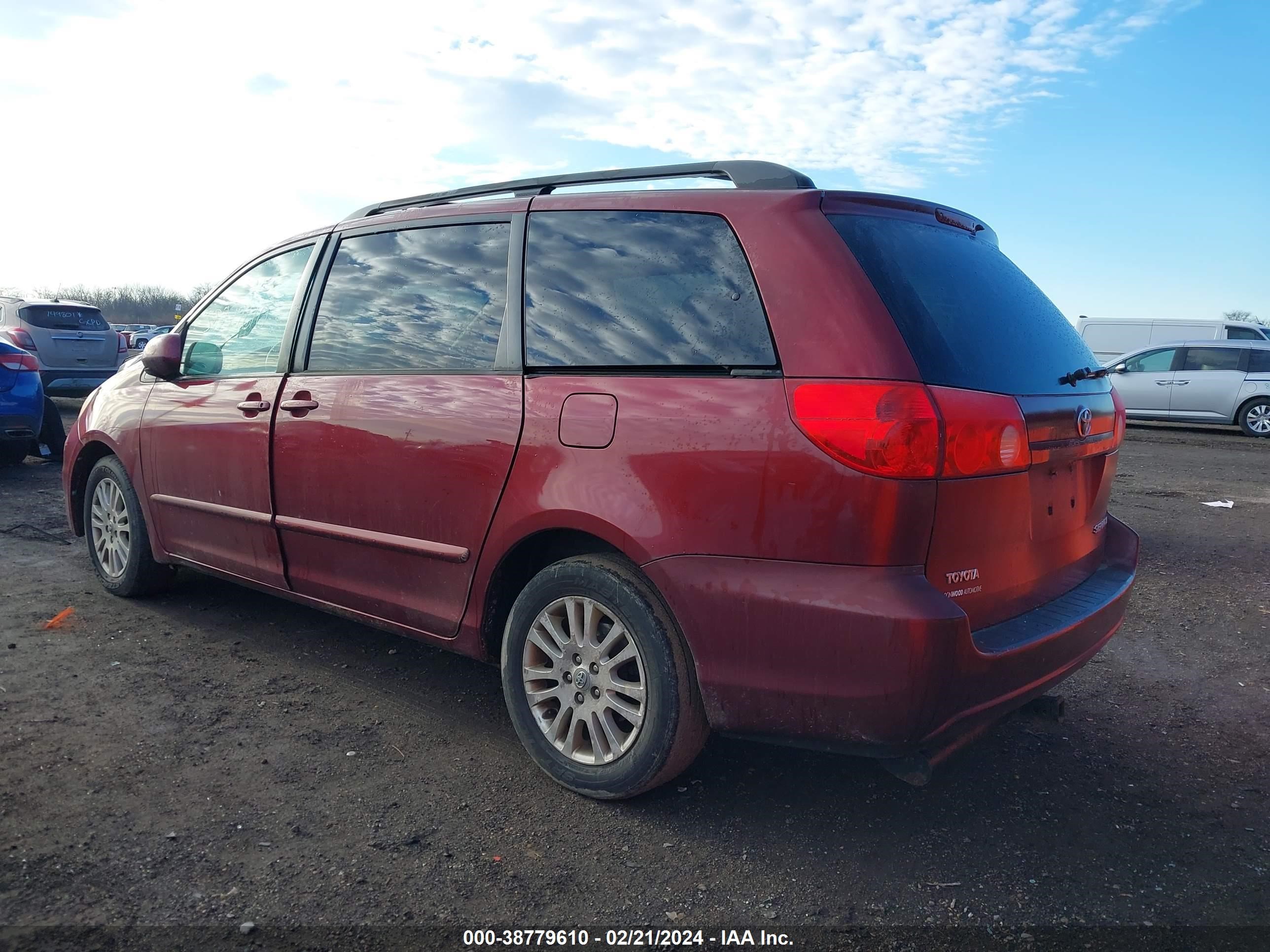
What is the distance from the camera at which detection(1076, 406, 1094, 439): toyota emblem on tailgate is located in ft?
9.76

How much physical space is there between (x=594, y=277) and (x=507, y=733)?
1627 millimetres

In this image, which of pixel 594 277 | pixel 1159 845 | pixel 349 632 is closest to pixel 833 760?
pixel 1159 845

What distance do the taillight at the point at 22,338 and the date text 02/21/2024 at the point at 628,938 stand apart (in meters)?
13.6

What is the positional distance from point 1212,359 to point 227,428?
57.0 ft

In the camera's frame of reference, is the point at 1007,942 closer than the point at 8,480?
Yes

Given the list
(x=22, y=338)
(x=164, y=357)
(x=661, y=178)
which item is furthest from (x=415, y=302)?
(x=22, y=338)

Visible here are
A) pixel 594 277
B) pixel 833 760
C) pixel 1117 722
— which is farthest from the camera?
pixel 1117 722

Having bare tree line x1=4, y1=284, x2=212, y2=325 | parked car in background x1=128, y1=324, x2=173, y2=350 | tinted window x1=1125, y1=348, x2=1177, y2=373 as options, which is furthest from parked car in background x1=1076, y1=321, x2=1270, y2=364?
bare tree line x1=4, y1=284, x2=212, y2=325

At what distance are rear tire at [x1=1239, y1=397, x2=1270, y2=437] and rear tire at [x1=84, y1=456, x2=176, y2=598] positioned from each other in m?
17.1

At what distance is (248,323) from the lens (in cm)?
446

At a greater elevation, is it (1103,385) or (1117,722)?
(1103,385)

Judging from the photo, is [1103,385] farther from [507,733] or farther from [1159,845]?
[507,733]

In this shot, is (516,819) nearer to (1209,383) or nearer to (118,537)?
(118,537)

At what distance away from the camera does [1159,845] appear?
2.79 metres
